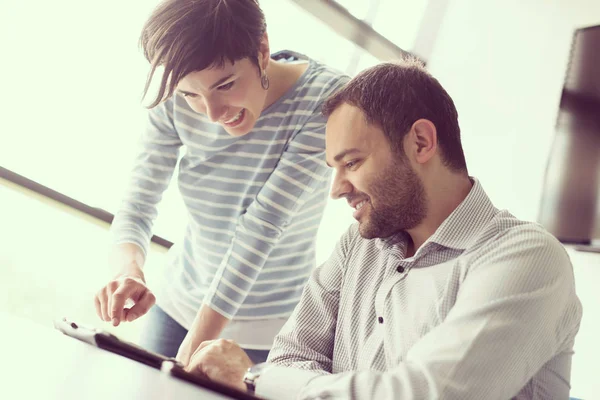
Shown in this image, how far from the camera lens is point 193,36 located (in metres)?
1.22

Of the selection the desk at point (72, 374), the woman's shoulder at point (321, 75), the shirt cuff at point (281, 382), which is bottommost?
the shirt cuff at point (281, 382)

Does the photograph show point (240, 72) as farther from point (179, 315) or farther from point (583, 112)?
point (583, 112)

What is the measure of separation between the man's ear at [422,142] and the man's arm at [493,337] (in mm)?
281

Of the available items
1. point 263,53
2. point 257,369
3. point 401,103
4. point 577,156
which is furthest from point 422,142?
point 577,156

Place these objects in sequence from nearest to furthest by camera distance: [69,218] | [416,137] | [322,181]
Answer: [416,137] → [322,181] → [69,218]

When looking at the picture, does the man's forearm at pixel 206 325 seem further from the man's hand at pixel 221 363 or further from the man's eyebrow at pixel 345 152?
the man's eyebrow at pixel 345 152

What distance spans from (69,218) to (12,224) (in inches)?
11.8

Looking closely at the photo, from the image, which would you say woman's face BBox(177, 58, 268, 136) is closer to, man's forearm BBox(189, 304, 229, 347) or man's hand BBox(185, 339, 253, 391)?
man's forearm BBox(189, 304, 229, 347)

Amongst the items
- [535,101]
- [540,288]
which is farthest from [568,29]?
[540,288]

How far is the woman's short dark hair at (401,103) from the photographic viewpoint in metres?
1.28

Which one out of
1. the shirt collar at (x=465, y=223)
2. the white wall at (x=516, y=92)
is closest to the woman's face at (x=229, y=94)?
the shirt collar at (x=465, y=223)

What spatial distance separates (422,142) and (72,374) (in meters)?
0.81

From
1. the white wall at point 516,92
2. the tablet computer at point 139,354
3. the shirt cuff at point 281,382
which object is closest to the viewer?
the tablet computer at point 139,354

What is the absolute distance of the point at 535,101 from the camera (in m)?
2.96
